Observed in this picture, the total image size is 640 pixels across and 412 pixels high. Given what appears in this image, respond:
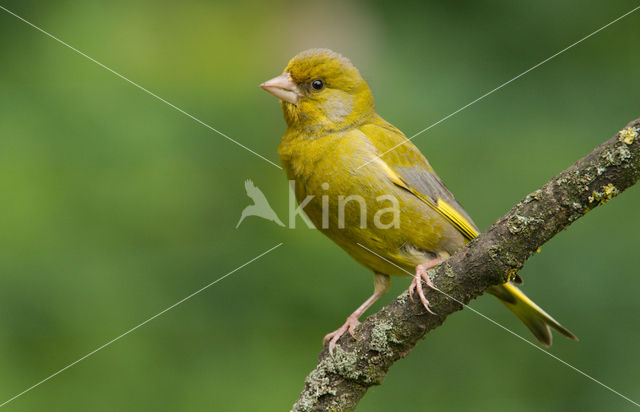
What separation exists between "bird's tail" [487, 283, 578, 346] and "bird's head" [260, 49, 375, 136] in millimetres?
934

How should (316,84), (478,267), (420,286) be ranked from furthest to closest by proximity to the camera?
(316,84) → (420,286) → (478,267)

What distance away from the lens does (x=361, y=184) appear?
2711 millimetres

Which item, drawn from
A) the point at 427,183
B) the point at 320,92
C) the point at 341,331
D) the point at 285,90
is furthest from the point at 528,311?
the point at 285,90

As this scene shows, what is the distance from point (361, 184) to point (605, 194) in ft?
3.37

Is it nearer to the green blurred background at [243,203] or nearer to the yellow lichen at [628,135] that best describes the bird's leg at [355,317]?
the green blurred background at [243,203]

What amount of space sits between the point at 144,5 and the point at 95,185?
152 centimetres

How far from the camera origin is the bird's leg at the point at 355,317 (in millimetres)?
2678

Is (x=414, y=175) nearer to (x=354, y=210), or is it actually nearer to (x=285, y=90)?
(x=354, y=210)

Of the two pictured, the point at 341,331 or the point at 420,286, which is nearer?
the point at 420,286

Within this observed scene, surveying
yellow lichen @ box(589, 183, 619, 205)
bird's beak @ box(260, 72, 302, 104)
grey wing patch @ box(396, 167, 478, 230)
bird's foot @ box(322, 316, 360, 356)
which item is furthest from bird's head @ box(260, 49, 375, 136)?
yellow lichen @ box(589, 183, 619, 205)

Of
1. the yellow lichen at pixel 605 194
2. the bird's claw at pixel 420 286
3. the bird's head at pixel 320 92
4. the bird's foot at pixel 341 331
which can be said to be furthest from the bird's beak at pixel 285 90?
the yellow lichen at pixel 605 194

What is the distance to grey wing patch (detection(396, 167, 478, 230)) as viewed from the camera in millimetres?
2922

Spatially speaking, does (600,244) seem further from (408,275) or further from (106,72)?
(106,72)

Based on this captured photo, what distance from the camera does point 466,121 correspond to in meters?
4.38
